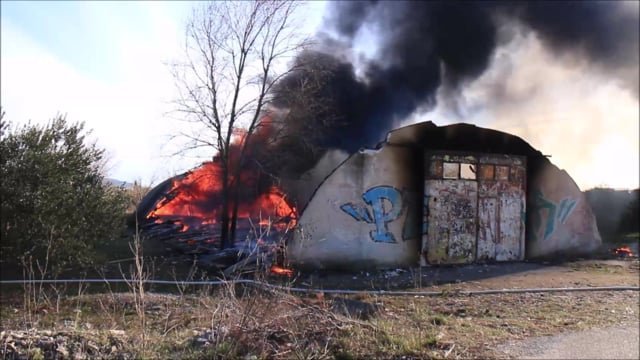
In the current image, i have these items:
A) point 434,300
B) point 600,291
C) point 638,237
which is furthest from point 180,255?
point 638,237

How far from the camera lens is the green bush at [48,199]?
1268cm

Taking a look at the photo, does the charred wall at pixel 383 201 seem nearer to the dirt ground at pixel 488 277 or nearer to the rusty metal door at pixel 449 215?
the rusty metal door at pixel 449 215

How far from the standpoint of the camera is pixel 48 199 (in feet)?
42.0

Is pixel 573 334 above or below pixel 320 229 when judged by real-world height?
below

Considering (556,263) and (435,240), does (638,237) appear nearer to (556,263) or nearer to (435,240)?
(556,263)

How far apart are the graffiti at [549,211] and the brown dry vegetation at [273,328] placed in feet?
30.6

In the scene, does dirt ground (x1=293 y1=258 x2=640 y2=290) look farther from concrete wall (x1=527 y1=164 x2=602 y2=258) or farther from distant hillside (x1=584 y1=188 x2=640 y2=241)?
distant hillside (x1=584 y1=188 x2=640 y2=241)

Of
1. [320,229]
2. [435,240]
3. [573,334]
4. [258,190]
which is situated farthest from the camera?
[258,190]

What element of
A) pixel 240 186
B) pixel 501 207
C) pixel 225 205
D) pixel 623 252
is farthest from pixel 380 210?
pixel 623 252

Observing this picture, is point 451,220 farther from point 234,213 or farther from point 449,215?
point 234,213

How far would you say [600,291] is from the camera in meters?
11.6

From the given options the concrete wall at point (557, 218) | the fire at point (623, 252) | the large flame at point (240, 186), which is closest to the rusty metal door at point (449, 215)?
the concrete wall at point (557, 218)

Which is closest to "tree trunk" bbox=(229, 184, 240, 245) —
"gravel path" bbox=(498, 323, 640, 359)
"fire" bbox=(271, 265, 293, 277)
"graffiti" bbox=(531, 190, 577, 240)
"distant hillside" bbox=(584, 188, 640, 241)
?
"fire" bbox=(271, 265, 293, 277)

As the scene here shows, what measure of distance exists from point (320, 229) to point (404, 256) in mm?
2598
